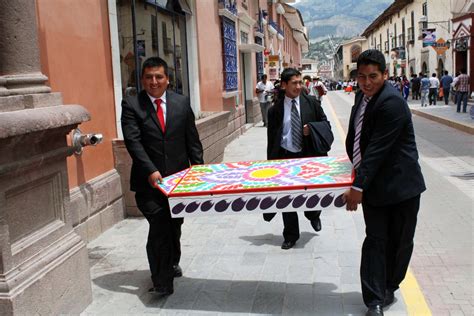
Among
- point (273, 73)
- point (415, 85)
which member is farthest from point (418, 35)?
point (273, 73)

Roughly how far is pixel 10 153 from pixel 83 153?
108 inches

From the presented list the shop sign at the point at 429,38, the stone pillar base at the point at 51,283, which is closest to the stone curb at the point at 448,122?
the shop sign at the point at 429,38

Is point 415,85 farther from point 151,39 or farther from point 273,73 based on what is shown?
point 151,39

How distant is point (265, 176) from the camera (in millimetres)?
4332

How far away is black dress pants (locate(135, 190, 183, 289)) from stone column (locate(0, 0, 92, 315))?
0.56 meters

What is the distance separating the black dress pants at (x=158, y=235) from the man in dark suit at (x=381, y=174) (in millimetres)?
1538

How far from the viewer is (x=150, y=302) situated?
450 centimetres

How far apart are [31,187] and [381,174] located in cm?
243

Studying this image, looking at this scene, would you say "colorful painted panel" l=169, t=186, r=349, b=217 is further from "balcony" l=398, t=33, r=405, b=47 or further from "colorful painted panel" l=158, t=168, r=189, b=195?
"balcony" l=398, t=33, r=405, b=47

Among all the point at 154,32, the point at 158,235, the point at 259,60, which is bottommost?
the point at 158,235

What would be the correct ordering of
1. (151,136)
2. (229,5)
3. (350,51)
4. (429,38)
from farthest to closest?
(350,51) → (429,38) → (229,5) → (151,136)

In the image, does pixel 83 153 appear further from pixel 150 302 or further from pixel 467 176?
pixel 467 176

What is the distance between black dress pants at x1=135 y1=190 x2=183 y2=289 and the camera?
4449 millimetres

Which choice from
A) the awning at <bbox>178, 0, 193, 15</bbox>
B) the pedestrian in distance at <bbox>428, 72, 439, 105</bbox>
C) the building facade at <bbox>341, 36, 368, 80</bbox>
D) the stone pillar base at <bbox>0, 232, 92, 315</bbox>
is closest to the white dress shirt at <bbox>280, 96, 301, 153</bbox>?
the stone pillar base at <bbox>0, 232, 92, 315</bbox>
